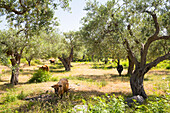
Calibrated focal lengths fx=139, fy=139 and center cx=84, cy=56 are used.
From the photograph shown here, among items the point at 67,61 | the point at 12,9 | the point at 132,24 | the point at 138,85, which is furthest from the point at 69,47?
the point at 12,9

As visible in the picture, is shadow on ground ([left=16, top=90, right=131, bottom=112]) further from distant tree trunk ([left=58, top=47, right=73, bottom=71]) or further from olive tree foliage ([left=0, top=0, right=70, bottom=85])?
distant tree trunk ([left=58, top=47, right=73, bottom=71])

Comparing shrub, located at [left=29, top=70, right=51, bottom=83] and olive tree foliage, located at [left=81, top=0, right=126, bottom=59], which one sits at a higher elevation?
olive tree foliage, located at [left=81, top=0, right=126, bottom=59]

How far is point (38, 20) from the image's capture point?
6.92 m

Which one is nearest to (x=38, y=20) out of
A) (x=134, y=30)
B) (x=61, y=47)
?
(x=134, y=30)

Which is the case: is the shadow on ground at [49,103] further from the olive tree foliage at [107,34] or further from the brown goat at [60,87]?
the olive tree foliage at [107,34]

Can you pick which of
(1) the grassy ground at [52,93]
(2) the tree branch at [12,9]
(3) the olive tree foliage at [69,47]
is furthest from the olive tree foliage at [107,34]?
(3) the olive tree foliage at [69,47]

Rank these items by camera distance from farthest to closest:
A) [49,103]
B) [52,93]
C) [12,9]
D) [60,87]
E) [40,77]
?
[40,77], [52,93], [60,87], [12,9], [49,103]

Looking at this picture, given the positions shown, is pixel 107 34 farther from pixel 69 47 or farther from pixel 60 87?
pixel 69 47

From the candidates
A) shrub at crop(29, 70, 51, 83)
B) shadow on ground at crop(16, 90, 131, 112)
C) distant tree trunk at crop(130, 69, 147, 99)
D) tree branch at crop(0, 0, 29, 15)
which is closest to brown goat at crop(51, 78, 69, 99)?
shadow on ground at crop(16, 90, 131, 112)

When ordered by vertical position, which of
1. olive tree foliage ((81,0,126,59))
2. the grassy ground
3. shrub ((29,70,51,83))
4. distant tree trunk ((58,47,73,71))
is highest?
olive tree foliage ((81,0,126,59))

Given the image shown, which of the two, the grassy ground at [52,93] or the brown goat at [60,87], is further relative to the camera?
the brown goat at [60,87]

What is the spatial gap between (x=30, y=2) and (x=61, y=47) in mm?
20621

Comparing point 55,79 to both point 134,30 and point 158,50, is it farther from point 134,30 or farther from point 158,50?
point 158,50

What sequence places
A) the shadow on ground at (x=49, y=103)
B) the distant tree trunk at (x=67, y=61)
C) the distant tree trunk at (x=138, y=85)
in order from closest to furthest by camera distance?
the shadow on ground at (x=49, y=103)
the distant tree trunk at (x=138, y=85)
the distant tree trunk at (x=67, y=61)
